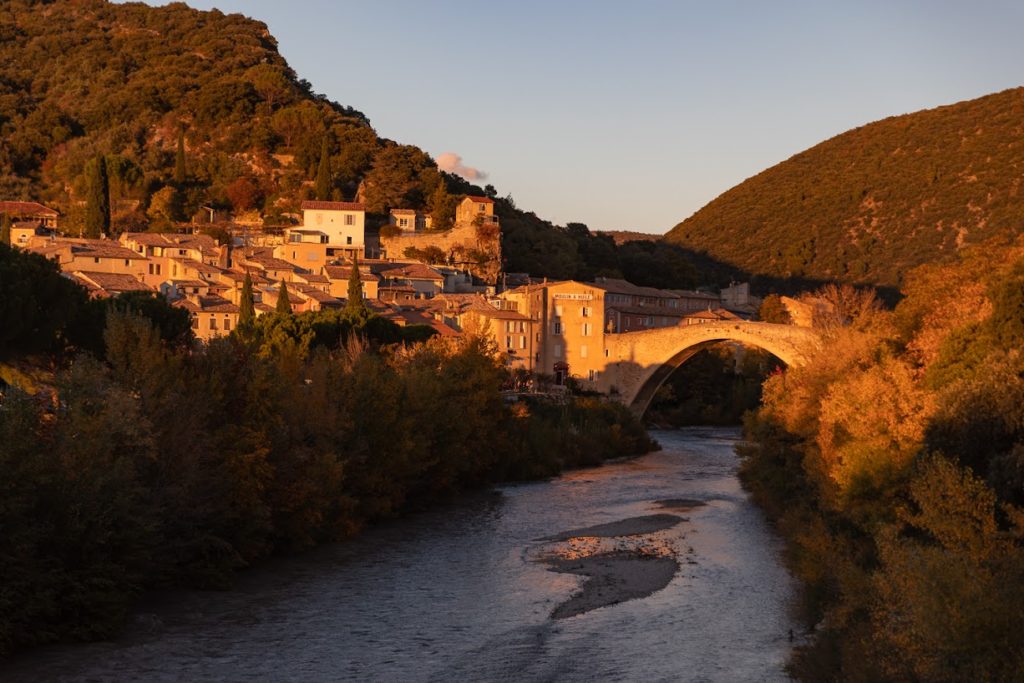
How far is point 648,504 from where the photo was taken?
33188mm

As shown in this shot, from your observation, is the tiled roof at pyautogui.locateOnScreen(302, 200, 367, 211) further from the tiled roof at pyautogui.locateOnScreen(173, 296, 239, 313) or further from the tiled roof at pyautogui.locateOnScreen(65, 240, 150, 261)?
the tiled roof at pyautogui.locateOnScreen(173, 296, 239, 313)

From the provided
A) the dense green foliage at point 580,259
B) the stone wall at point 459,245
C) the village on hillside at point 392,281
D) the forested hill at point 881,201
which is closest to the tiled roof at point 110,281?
the village on hillside at point 392,281

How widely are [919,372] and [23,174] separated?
3534 inches

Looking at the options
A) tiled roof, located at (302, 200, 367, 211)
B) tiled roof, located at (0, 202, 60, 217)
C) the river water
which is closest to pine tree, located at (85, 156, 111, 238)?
tiled roof, located at (0, 202, 60, 217)

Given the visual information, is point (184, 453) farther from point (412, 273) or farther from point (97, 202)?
point (97, 202)

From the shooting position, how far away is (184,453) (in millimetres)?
19891

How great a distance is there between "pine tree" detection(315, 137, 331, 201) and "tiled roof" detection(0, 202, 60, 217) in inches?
728

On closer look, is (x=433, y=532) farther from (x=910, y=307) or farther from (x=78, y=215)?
(x=78, y=215)

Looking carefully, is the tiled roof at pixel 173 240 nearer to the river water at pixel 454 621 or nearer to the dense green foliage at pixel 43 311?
the dense green foliage at pixel 43 311

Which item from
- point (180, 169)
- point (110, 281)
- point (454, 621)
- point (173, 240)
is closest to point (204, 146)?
point (180, 169)

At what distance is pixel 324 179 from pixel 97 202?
1716 centimetres

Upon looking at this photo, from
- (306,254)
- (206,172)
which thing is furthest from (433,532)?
(206,172)

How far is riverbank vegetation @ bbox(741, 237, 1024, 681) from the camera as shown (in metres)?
10.2

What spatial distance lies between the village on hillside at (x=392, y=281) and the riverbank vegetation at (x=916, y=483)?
27.4 meters
